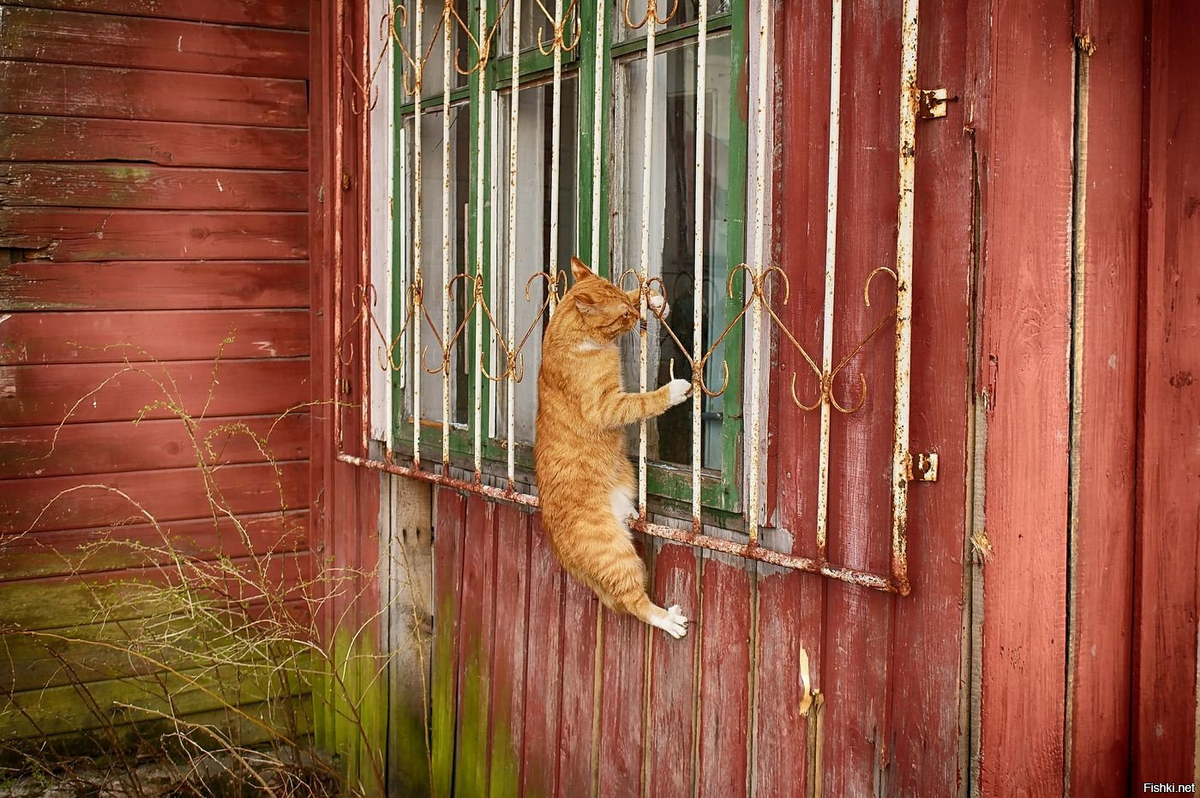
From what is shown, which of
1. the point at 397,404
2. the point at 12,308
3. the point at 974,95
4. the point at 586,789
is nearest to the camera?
the point at 974,95

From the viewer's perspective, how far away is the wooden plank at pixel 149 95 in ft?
12.3

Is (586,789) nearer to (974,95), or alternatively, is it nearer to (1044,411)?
(1044,411)

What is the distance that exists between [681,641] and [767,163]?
1052mm

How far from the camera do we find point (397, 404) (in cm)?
337

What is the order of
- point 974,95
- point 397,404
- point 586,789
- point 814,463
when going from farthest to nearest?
1. point 397,404
2. point 586,789
3. point 814,463
4. point 974,95

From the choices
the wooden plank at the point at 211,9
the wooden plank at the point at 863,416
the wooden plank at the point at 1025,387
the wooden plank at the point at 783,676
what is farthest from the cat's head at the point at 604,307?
the wooden plank at the point at 211,9

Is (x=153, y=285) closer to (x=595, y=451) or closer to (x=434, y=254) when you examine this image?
(x=434, y=254)

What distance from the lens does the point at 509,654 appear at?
9.82ft

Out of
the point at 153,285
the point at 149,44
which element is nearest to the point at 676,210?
the point at 153,285

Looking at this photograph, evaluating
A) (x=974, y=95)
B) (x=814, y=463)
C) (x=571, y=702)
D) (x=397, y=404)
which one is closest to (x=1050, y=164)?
(x=974, y=95)

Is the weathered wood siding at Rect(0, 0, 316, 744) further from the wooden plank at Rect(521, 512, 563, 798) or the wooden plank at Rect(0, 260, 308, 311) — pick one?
the wooden plank at Rect(521, 512, 563, 798)

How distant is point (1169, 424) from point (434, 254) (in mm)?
2217

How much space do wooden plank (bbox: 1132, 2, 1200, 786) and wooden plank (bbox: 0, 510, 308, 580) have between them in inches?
113

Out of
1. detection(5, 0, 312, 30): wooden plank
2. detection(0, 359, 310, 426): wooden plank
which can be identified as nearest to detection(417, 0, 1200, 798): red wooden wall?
detection(0, 359, 310, 426): wooden plank
